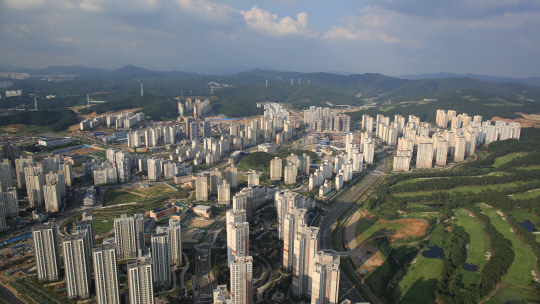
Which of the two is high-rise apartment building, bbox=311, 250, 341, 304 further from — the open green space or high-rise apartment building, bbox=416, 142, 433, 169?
high-rise apartment building, bbox=416, 142, 433, 169

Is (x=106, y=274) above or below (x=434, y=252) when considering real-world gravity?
above

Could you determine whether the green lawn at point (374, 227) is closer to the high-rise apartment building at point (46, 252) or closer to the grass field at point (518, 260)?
the grass field at point (518, 260)

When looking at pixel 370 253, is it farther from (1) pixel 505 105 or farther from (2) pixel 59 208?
(1) pixel 505 105

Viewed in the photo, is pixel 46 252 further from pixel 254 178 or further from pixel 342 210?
pixel 342 210

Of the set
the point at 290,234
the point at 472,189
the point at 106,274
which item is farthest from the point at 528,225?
the point at 106,274

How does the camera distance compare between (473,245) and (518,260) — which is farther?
(473,245)

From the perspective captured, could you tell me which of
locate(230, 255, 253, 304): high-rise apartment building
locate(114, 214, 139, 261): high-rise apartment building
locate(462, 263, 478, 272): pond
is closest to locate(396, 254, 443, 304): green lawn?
locate(462, 263, 478, 272): pond

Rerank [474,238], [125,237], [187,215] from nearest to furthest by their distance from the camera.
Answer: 1. [125,237]
2. [474,238]
3. [187,215]
